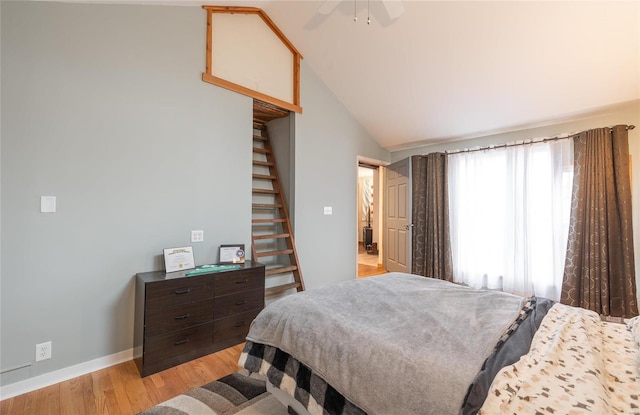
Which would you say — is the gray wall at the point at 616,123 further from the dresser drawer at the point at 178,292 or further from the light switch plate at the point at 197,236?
the dresser drawer at the point at 178,292

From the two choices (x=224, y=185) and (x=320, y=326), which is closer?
(x=320, y=326)

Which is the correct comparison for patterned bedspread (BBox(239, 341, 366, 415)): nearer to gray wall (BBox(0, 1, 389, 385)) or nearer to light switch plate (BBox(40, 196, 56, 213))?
gray wall (BBox(0, 1, 389, 385))

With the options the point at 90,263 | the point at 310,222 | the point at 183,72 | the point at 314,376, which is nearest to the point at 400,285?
the point at 314,376

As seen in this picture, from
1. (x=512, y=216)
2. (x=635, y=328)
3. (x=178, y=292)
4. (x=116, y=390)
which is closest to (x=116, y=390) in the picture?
(x=116, y=390)

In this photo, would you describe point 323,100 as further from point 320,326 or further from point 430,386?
point 430,386

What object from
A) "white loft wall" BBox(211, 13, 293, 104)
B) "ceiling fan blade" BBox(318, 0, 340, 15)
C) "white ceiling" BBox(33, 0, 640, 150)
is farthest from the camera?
"white loft wall" BBox(211, 13, 293, 104)

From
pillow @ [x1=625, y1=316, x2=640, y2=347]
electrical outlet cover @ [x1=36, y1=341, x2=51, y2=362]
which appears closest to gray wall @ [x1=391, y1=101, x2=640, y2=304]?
pillow @ [x1=625, y1=316, x2=640, y2=347]

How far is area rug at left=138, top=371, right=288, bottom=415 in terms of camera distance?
1.69 metres

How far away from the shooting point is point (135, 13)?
2369mm

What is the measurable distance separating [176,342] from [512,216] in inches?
161

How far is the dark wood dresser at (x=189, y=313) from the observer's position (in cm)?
211

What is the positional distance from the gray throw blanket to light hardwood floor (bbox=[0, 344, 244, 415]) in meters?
0.89

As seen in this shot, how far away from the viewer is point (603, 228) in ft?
9.46

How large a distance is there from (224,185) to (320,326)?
2046 mm
